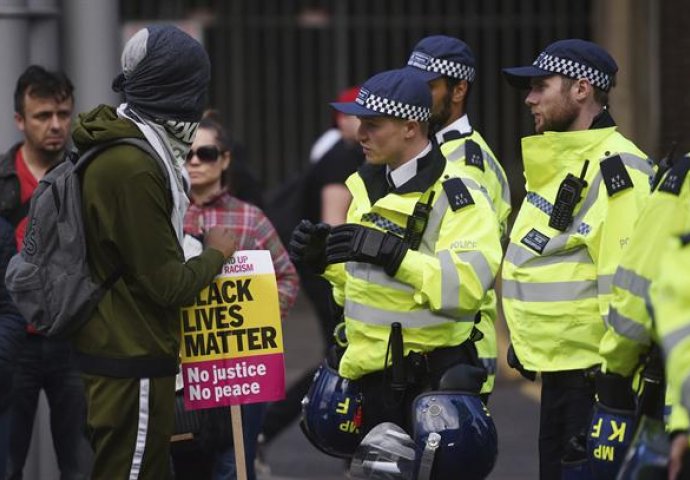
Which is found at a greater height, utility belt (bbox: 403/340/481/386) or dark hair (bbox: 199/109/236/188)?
dark hair (bbox: 199/109/236/188)

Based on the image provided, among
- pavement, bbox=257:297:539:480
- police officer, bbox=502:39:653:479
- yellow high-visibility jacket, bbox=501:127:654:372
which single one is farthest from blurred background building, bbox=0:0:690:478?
yellow high-visibility jacket, bbox=501:127:654:372

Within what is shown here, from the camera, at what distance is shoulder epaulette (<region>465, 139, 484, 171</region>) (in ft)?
21.8

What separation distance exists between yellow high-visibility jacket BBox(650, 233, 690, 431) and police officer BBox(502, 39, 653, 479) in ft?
5.27

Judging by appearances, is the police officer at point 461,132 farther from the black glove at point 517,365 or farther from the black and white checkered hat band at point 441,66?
the black glove at point 517,365

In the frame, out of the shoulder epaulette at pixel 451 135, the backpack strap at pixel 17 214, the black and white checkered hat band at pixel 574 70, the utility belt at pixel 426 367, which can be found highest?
the black and white checkered hat band at pixel 574 70

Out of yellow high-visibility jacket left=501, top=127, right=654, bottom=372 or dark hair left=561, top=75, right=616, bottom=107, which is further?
dark hair left=561, top=75, right=616, bottom=107

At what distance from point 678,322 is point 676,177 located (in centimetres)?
84

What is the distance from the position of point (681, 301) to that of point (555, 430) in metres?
2.19

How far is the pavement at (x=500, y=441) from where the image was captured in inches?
358

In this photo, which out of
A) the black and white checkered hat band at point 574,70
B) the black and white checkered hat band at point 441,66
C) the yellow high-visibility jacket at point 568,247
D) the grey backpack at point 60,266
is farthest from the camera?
the black and white checkered hat band at point 441,66

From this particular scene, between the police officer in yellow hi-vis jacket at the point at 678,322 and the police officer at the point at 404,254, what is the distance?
5.56ft

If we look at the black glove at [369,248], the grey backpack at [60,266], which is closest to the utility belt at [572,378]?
the black glove at [369,248]

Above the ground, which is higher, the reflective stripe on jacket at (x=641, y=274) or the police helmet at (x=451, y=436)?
the reflective stripe on jacket at (x=641, y=274)

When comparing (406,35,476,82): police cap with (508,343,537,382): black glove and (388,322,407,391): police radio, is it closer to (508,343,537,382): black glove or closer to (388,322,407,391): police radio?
(508,343,537,382): black glove
